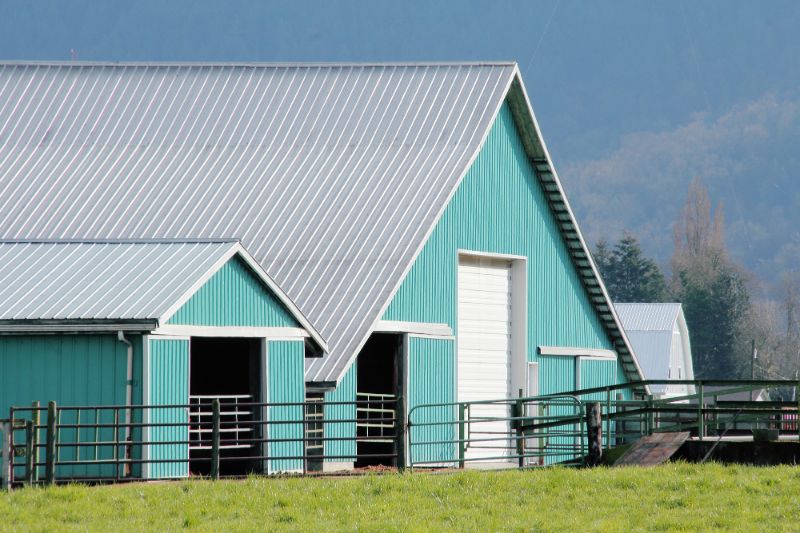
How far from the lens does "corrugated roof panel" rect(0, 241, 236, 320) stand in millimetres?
24016

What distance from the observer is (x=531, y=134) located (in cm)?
3572

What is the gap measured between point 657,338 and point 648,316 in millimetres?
2510

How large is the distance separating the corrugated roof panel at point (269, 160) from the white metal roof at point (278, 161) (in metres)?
0.04

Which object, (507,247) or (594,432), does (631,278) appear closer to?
(507,247)

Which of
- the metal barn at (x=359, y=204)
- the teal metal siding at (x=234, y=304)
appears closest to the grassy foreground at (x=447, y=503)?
the teal metal siding at (x=234, y=304)


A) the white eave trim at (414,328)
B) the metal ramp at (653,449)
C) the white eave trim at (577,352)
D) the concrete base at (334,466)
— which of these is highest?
the white eave trim at (414,328)

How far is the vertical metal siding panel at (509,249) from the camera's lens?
31703 millimetres

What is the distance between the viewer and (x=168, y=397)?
24.4 metres

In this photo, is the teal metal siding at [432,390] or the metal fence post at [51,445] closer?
the metal fence post at [51,445]

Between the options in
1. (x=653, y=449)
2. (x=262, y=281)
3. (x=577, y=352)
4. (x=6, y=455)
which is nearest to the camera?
(x=6, y=455)

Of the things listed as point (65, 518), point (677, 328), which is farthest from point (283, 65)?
point (677, 328)

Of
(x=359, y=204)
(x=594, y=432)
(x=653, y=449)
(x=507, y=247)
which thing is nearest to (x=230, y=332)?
(x=594, y=432)

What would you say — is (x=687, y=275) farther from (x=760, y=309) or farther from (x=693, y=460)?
(x=693, y=460)

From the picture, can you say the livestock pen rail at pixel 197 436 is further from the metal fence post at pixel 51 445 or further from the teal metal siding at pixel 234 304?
the teal metal siding at pixel 234 304
